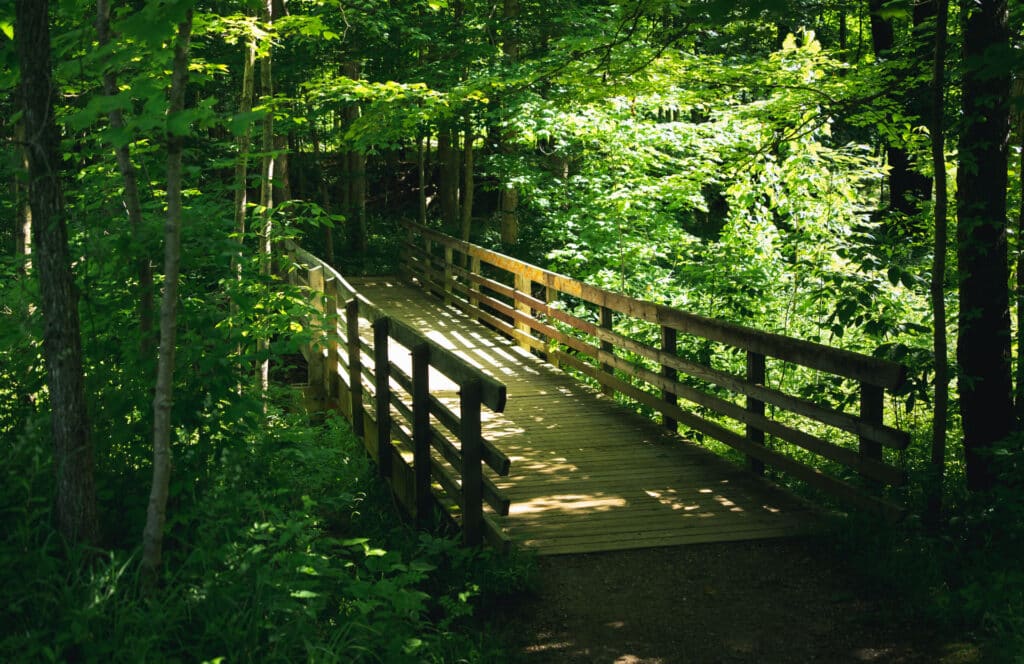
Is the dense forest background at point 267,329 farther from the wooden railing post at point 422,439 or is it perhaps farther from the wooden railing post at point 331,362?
the wooden railing post at point 331,362

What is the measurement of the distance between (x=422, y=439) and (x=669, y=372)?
279 cm

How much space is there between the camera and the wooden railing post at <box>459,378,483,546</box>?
5.25m

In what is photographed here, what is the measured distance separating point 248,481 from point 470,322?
8576 mm

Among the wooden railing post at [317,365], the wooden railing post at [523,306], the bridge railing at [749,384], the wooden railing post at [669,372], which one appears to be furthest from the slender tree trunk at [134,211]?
the wooden railing post at [523,306]

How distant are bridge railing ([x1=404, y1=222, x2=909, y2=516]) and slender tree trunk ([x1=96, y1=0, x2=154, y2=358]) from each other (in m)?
4.01

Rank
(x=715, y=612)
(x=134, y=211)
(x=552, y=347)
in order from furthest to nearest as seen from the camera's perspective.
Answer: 1. (x=552, y=347)
2. (x=715, y=612)
3. (x=134, y=211)

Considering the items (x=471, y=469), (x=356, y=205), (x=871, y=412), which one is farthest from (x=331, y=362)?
(x=356, y=205)

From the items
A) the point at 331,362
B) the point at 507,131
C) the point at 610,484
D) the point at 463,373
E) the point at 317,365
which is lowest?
the point at 610,484

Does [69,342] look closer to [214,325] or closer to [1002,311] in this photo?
[214,325]

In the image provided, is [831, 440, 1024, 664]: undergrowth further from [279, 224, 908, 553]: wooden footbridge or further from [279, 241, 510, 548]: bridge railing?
[279, 241, 510, 548]: bridge railing

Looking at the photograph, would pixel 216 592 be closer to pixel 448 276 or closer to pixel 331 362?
pixel 331 362

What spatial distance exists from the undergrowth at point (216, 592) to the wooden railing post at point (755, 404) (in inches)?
96.5

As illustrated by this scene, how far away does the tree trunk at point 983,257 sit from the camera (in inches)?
212

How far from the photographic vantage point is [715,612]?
15.0 feet
